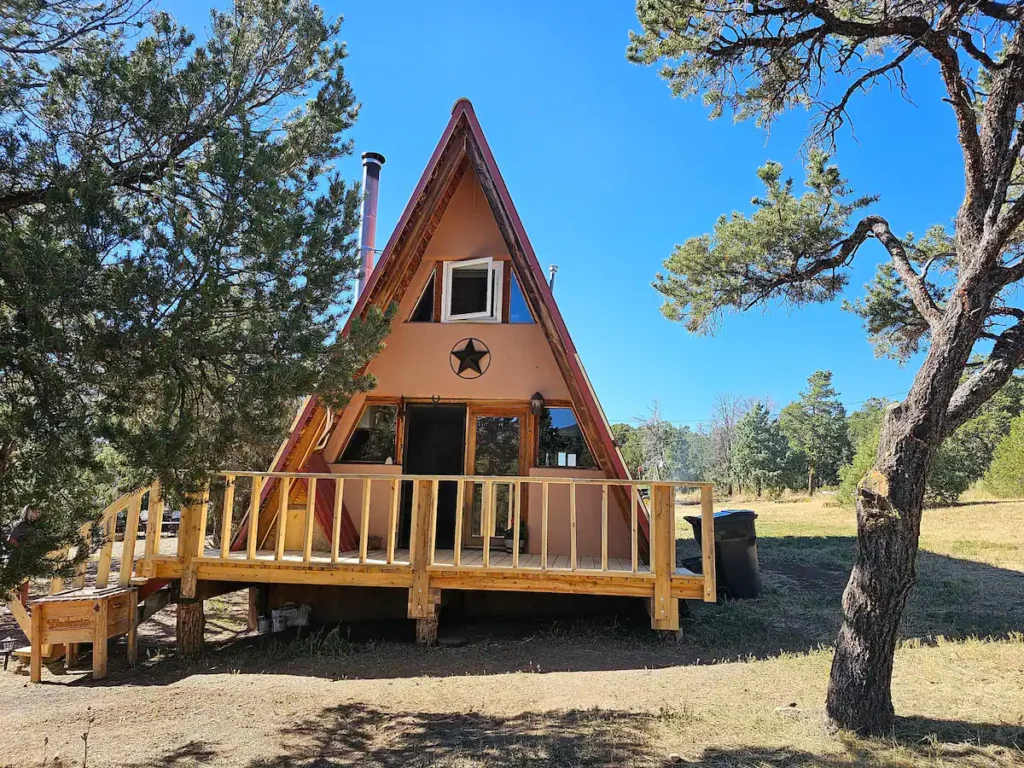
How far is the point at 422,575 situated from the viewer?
6.48m

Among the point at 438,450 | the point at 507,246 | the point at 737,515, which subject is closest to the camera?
the point at 507,246

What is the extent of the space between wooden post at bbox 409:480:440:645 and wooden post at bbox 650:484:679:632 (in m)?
2.24

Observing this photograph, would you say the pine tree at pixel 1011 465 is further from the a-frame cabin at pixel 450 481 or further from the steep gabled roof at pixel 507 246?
the steep gabled roof at pixel 507 246

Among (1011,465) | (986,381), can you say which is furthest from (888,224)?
(1011,465)

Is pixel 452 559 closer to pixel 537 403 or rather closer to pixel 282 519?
pixel 282 519

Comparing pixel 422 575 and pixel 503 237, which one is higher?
pixel 503 237

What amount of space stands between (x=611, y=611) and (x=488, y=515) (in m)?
2.16

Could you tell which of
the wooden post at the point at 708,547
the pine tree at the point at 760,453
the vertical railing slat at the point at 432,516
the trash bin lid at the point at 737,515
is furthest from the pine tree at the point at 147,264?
the pine tree at the point at 760,453

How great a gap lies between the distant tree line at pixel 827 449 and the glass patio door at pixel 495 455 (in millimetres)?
3112

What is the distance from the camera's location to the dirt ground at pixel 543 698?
3.70m

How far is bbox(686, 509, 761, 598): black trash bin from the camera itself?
26.7ft

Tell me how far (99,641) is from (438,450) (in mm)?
4170

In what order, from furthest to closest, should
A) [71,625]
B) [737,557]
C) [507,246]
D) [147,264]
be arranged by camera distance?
[737,557], [507,246], [71,625], [147,264]

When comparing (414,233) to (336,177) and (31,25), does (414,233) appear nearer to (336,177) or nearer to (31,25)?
(336,177)
